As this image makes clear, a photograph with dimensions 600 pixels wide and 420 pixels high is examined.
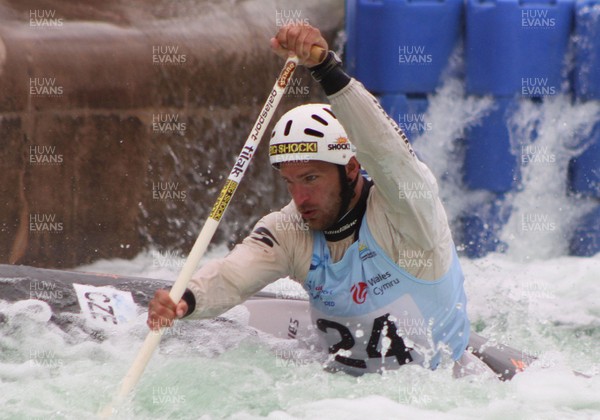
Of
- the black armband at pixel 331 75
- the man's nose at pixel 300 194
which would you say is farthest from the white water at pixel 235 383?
the black armband at pixel 331 75

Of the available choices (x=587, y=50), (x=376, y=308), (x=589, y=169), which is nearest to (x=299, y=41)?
(x=376, y=308)

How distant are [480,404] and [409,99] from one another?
373 cm

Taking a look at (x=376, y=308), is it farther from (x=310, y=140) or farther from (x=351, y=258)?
(x=310, y=140)

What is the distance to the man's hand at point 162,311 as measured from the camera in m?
4.25

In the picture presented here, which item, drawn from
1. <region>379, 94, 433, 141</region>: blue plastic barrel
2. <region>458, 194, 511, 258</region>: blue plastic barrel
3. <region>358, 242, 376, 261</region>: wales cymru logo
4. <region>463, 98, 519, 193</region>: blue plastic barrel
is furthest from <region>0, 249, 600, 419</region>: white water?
<region>379, 94, 433, 141</region>: blue plastic barrel

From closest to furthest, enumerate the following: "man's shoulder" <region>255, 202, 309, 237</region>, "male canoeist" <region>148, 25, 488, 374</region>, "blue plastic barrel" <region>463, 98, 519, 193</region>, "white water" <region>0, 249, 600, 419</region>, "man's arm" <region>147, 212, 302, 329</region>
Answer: "white water" <region>0, 249, 600, 419</region>, "man's arm" <region>147, 212, 302, 329</region>, "male canoeist" <region>148, 25, 488, 374</region>, "man's shoulder" <region>255, 202, 309, 237</region>, "blue plastic barrel" <region>463, 98, 519, 193</region>

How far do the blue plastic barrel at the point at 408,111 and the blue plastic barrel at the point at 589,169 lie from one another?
3.65 feet

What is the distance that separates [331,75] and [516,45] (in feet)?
12.2

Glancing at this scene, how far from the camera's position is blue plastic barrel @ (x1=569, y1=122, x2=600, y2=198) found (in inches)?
303

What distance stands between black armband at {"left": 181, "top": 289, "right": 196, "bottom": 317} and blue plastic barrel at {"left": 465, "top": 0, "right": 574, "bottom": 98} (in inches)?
151

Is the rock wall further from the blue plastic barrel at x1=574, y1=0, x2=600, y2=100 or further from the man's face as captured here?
the man's face

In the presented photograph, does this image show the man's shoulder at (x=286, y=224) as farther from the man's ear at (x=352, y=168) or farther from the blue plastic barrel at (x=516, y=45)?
the blue plastic barrel at (x=516, y=45)

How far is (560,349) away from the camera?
6.27 metres

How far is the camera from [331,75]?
13.7 feet
